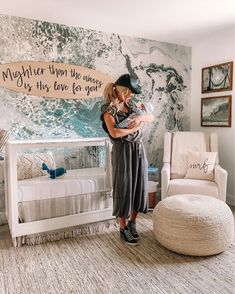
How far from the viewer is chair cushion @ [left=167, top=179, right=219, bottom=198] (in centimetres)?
306

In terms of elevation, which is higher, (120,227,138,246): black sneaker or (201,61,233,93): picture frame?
(201,61,233,93): picture frame

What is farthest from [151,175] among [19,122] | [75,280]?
[75,280]

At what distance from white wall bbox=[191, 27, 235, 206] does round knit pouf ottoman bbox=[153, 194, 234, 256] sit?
146cm

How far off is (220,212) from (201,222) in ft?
0.76

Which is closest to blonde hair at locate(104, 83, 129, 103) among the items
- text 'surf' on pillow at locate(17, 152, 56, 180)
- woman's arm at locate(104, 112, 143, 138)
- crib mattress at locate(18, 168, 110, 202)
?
woman's arm at locate(104, 112, 143, 138)

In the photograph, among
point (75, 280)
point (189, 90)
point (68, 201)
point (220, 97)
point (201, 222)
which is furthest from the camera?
point (189, 90)

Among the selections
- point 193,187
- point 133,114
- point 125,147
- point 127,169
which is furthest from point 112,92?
point 193,187

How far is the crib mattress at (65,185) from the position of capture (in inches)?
99.3

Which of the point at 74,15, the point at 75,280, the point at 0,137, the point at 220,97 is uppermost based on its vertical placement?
the point at 74,15

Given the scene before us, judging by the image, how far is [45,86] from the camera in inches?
124

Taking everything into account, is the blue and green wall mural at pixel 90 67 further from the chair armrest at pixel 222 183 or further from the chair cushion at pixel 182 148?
the chair armrest at pixel 222 183

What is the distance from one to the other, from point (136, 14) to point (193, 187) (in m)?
1.97

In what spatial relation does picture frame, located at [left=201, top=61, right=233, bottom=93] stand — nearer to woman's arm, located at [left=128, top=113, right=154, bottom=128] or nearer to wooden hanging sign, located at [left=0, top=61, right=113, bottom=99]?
wooden hanging sign, located at [left=0, top=61, right=113, bottom=99]

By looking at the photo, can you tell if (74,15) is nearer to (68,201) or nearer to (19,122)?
(19,122)
